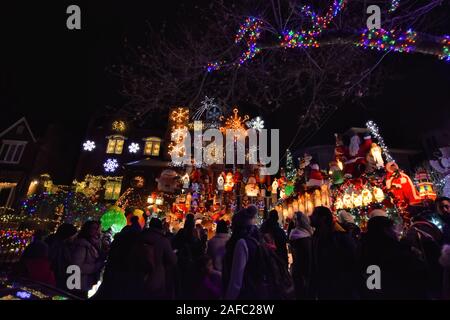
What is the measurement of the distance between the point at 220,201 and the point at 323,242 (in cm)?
1395

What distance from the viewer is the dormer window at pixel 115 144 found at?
28.0m

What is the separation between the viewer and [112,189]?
26.4 metres

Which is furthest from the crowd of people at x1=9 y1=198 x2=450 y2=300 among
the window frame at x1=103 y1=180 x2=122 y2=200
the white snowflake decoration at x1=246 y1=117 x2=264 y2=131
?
the window frame at x1=103 y1=180 x2=122 y2=200

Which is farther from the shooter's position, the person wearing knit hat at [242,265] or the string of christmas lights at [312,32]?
the string of christmas lights at [312,32]

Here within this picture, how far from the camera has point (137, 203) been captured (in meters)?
24.8

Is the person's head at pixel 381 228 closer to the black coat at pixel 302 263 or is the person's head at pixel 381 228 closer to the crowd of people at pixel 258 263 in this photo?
the crowd of people at pixel 258 263

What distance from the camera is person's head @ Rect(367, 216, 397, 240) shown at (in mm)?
3254

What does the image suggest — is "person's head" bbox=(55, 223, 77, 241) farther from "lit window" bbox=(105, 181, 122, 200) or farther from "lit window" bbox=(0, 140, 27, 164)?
"lit window" bbox=(0, 140, 27, 164)

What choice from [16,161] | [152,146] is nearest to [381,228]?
[152,146]

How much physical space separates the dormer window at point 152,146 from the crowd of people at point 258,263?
79.6ft

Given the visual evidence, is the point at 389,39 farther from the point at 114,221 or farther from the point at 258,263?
the point at 114,221

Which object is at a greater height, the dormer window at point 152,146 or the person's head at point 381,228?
the dormer window at point 152,146

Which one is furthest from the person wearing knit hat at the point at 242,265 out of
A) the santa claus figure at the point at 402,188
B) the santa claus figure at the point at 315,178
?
the santa claus figure at the point at 315,178

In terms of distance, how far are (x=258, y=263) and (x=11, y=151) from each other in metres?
31.5
